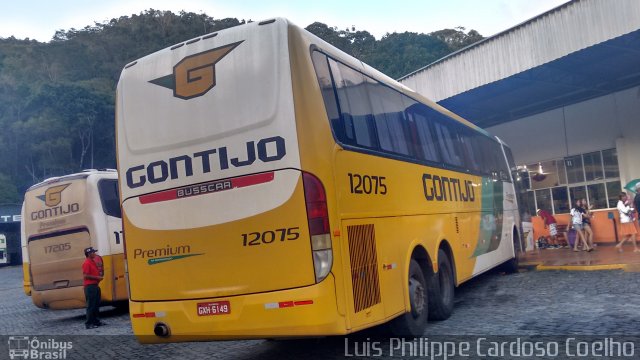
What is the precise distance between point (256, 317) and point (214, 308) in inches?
18.9

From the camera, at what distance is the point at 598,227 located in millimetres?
19516

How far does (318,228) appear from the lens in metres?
5.42

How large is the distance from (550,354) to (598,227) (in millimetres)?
15109

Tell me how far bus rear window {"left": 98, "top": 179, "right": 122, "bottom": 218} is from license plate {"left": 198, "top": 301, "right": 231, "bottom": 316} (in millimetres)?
7239

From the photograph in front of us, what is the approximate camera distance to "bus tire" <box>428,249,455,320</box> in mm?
8031

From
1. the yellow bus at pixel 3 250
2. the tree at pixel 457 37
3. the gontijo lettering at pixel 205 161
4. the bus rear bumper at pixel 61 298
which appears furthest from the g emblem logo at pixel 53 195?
the tree at pixel 457 37

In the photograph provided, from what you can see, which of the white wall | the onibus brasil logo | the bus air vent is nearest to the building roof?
the white wall

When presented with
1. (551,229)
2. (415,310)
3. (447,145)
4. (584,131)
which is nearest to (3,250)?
→ (551,229)

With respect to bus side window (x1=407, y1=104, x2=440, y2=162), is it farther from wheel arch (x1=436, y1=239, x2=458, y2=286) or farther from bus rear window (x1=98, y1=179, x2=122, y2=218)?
bus rear window (x1=98, y1=179, x2=122, y2=218)

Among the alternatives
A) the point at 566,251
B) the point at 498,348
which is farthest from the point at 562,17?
the point at 498,348

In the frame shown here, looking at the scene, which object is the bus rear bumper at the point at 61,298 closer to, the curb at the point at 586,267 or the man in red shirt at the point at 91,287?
the man in red shirt at the point at 91,287

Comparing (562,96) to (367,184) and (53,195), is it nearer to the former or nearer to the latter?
(367,184)

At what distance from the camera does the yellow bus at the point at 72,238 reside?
40.0ft

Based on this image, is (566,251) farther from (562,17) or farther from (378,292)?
(378,292)
